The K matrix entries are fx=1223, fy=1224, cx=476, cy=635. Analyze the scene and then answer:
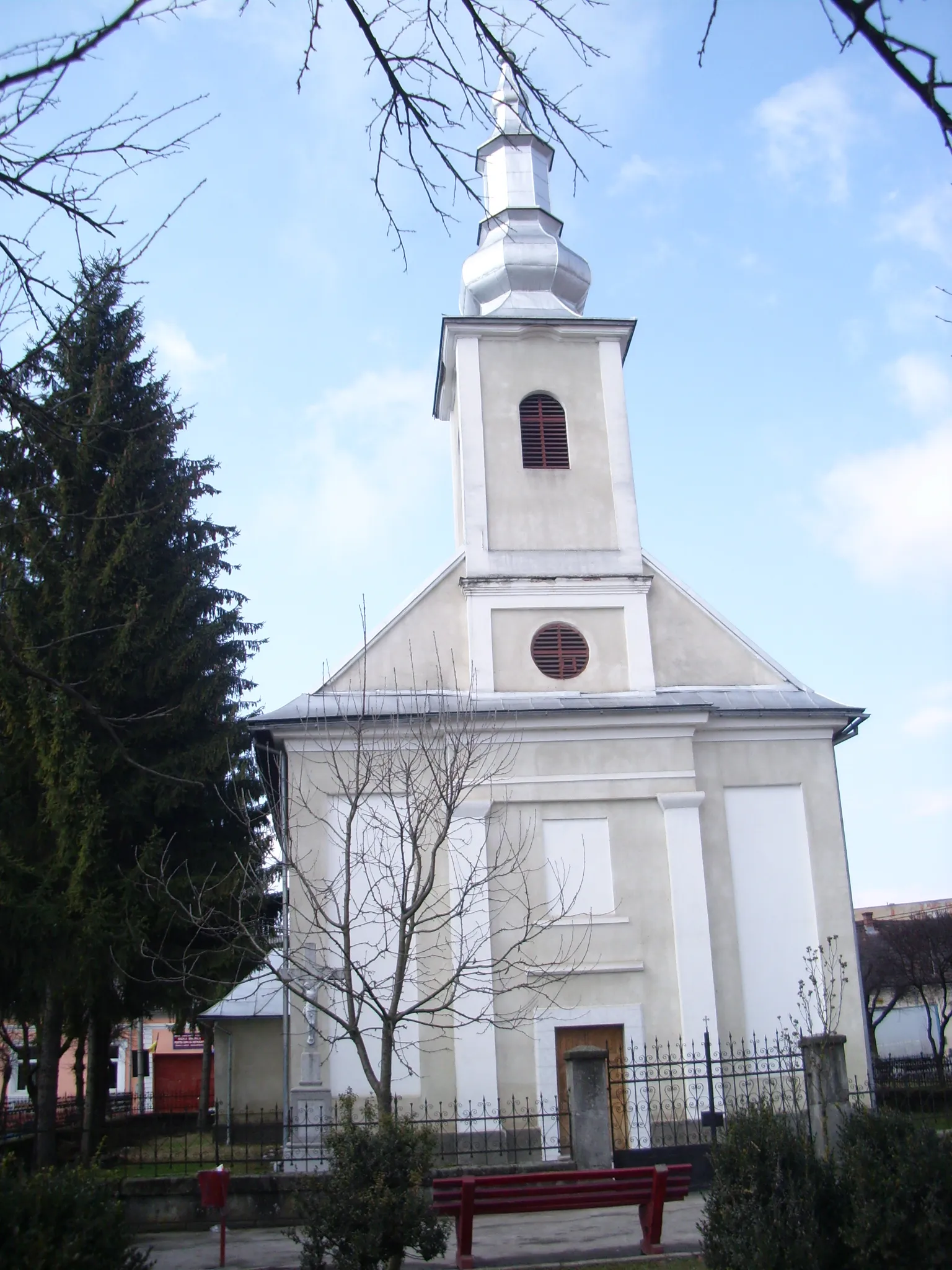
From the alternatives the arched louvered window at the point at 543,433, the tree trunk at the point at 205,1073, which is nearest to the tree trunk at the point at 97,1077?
the tree trunk at the point at 205,1073

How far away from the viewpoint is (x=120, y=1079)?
55.2 m

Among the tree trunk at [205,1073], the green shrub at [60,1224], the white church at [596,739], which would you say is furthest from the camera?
the tree trunk at [205,1073]

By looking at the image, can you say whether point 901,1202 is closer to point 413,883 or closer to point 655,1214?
point 655,1214

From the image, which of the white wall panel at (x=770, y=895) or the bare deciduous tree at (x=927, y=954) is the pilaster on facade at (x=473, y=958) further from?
the bare deciduous tree at (x=927, y=954)

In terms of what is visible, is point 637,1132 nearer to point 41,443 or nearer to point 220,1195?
point 220,1195

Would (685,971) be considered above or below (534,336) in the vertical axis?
below

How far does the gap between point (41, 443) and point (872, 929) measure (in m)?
54.7

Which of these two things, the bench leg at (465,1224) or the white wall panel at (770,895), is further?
the white wall panel at (770,895)

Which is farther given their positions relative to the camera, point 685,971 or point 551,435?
point 551,435

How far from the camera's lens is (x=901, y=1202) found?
741 centimetres

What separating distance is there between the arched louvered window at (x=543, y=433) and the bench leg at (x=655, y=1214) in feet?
39.8

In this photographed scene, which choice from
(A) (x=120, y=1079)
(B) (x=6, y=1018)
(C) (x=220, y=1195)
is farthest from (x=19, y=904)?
(A) (x=120, y=1079)

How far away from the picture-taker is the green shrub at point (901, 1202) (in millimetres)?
7285

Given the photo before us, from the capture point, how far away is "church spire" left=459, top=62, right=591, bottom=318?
827 inches
